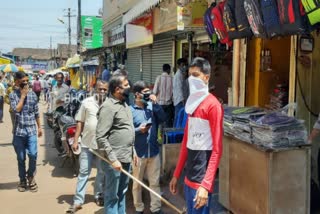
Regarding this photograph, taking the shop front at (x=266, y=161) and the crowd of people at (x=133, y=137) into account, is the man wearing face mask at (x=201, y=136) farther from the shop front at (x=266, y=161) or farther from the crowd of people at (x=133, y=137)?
the shop front at (x=266, y=161)

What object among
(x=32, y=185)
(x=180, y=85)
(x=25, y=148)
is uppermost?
(x=180, y=85)

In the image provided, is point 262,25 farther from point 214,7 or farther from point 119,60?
point 119,60

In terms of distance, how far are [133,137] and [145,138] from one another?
60cm

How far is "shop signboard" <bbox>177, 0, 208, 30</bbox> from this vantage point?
6.78m

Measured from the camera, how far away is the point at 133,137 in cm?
443

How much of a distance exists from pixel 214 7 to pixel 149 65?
801 centimetres

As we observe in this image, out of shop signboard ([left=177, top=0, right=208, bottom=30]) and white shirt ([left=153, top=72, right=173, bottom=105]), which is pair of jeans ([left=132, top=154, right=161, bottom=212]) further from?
white shirt ([left=153, top=72, right=173, bottom=105])

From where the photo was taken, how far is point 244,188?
13.7 ft

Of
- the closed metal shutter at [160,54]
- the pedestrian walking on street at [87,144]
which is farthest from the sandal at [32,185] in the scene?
the closed metal shutter at [160,54]

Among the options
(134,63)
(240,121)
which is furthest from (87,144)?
(134,63)

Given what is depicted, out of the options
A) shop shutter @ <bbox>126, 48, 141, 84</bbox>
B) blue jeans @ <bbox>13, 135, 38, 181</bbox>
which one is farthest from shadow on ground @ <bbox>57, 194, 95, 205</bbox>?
shop shutter @ <bbox>126, 48, 141, 84</bbox>

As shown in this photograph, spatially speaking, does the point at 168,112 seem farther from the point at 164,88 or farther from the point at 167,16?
the point at 167,16

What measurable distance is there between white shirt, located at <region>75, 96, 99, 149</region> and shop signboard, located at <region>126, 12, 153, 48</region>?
11.6 feet

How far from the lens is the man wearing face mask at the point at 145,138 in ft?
Answer: 16.1
